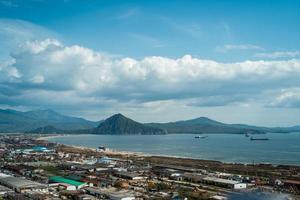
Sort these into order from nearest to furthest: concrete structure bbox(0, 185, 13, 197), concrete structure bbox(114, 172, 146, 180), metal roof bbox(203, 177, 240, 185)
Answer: concrete structure bbox(0, 185, 13, 197) < metal roof bbox(203, 177, 240, 185) < concrete structure bbox(114, 172, 146, 180)

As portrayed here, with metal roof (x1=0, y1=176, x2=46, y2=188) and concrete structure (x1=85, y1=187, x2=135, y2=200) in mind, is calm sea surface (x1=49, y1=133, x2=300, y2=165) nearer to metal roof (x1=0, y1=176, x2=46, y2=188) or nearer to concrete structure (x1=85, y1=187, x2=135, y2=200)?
concrete structure (x1=85, y1=187, x2=135, y2=200)

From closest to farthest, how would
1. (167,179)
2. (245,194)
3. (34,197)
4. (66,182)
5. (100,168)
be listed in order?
(34,197), (245,194), (66,182), (167,179), (100,168)

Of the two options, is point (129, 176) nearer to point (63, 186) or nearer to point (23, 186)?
point (63, 186)

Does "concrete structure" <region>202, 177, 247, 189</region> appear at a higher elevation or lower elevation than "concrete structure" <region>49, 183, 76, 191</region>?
higher

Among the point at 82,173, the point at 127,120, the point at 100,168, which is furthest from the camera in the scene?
the point at 127,120

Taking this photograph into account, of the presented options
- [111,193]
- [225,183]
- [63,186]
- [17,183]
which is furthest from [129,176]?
[17,183]

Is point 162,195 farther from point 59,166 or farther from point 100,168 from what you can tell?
point 59,166

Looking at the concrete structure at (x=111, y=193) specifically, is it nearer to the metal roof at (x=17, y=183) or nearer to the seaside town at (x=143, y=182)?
the seaside town at (x=143, y=182)

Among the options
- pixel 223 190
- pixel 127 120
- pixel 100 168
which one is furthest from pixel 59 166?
pixel 127 120

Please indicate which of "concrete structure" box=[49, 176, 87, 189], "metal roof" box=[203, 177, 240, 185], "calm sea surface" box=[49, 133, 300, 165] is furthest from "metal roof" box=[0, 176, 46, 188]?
"calm sea surface" box=[49, 133, 300, 165]
